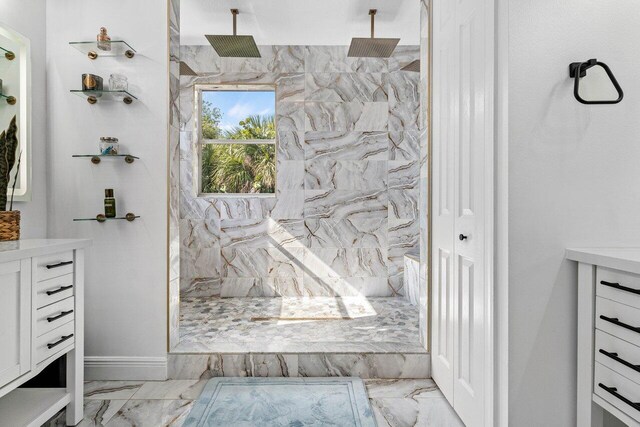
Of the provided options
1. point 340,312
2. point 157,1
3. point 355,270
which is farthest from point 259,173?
point 157,1

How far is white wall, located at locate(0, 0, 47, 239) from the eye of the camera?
2344 mm

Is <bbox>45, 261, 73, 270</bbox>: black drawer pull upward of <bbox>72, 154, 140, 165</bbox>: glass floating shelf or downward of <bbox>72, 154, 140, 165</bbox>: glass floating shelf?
downward

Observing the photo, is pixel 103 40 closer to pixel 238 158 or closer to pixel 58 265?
pixel 58 265

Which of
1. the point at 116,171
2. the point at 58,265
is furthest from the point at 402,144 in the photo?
the point at 58,265

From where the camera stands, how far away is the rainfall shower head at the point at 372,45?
3.43m

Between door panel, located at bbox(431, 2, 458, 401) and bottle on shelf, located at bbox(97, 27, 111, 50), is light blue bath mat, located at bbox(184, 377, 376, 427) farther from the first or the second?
bottle on shelf, located at bbox(97, 27, 111, 50)

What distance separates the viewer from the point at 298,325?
3168 millimetres

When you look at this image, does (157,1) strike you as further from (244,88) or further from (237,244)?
(237,244)

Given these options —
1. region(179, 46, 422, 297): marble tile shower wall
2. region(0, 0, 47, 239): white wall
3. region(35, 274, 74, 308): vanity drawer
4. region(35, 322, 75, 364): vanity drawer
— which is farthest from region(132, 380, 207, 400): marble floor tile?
region(179, 46, 422, 297): marble tile shower wall

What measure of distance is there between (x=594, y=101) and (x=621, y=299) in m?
0.69

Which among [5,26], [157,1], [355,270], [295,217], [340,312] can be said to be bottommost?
[340,312]

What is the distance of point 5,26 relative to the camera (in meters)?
2.16

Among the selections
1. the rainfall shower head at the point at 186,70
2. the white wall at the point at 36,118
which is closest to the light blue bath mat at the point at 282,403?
the white wall at the point at 36,118

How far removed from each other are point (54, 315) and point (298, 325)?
170 cm
